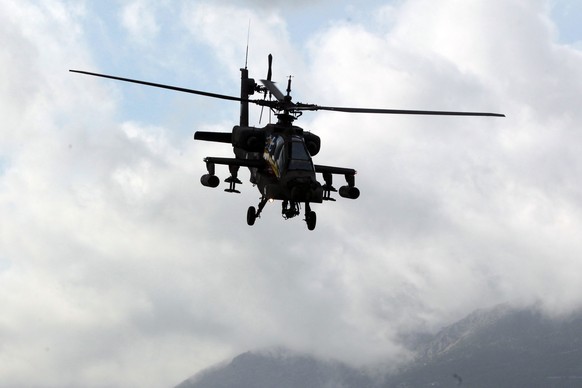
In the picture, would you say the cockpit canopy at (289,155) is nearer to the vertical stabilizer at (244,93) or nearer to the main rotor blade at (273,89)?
the main rotor blade at (273,89)

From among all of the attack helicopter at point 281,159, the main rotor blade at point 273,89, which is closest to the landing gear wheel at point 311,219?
the attack helicopter at point 281,159

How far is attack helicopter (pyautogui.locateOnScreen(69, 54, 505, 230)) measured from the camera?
46281 mm

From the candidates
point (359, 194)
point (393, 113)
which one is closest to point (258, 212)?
point (359, 194)

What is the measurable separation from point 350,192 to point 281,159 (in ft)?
16.3

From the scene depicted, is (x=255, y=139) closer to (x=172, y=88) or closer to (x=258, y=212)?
(x=258, y=212)

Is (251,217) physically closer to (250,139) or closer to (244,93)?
(250,139)

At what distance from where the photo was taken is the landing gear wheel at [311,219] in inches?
1837

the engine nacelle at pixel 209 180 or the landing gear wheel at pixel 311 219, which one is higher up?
the engine nacelle at pixel 209 180

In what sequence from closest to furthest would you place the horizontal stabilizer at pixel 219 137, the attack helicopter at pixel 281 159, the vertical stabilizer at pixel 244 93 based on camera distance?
the attack helicopter at pixel 281 159
the horizontal stabilizer at pixel 219 137
the vertical stabilizer at pixel 244 93

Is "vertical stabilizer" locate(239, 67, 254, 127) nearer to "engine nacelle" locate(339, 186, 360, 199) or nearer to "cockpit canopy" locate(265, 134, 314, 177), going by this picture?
"cockpit canopy" locate(265, 134, 314, 177)

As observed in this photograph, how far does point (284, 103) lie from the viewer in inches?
2009

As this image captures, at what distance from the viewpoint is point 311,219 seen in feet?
153

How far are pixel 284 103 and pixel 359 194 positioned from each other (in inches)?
232

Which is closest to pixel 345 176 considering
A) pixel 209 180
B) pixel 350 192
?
pixel 350 192
